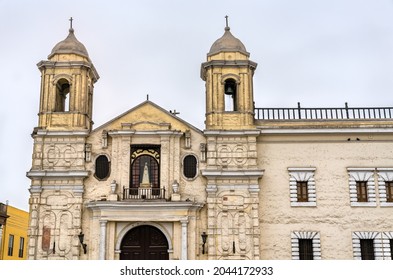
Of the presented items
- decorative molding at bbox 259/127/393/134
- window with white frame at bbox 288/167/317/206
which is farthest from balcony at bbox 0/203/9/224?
window with white frame at bbox 288/167/317/206

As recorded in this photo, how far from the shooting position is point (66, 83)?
94.2 feet

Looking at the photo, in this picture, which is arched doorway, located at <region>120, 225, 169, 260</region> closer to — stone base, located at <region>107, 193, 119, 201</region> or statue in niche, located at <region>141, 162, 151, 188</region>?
stone base, located at <region>107, 193, 119, 201</region>

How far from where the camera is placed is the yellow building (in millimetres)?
40375

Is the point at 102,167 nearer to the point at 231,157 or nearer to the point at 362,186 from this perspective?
the point at 231,157

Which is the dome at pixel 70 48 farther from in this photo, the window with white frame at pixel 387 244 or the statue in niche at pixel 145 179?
the window with white frame at pixel 387 244

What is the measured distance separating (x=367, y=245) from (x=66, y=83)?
654 inches

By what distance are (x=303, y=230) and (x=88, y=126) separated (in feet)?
38.1

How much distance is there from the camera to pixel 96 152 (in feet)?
88.5

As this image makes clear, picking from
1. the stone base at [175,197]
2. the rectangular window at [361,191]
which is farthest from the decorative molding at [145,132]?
the rectangular window at [361,191]

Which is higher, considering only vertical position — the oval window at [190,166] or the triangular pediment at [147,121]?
the triangular pediment at [147,121]

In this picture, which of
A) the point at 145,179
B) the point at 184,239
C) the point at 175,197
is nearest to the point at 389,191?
the point at 184,239

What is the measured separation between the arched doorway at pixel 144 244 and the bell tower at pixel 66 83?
18.6 feet

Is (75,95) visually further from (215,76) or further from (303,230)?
(303,230)

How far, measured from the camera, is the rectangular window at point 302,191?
26.5m
